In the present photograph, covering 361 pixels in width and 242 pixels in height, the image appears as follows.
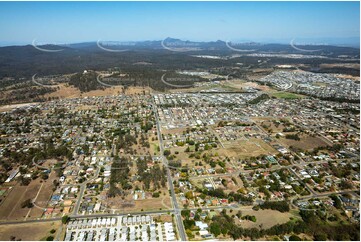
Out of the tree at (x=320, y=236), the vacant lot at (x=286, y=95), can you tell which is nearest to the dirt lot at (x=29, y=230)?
the tree at (x=320, y=236)

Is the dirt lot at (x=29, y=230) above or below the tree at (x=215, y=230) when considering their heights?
below

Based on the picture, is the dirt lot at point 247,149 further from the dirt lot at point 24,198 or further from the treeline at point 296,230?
the dirt lot at point 24,198

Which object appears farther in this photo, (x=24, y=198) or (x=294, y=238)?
(x=24, y=198)

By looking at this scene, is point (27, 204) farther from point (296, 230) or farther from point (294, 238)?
point (296, 230)

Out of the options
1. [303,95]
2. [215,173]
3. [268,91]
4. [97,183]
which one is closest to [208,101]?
[268,91]

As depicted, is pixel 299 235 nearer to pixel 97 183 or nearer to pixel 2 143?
pixel 97 183

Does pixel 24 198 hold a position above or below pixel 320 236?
below

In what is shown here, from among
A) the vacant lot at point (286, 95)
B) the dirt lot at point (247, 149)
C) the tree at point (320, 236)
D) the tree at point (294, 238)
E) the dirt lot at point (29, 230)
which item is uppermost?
the vacant lot at point (286, 95)

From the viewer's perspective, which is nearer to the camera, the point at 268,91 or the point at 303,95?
the point at 303,95

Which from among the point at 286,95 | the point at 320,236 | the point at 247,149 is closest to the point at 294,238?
the point at 320,236
